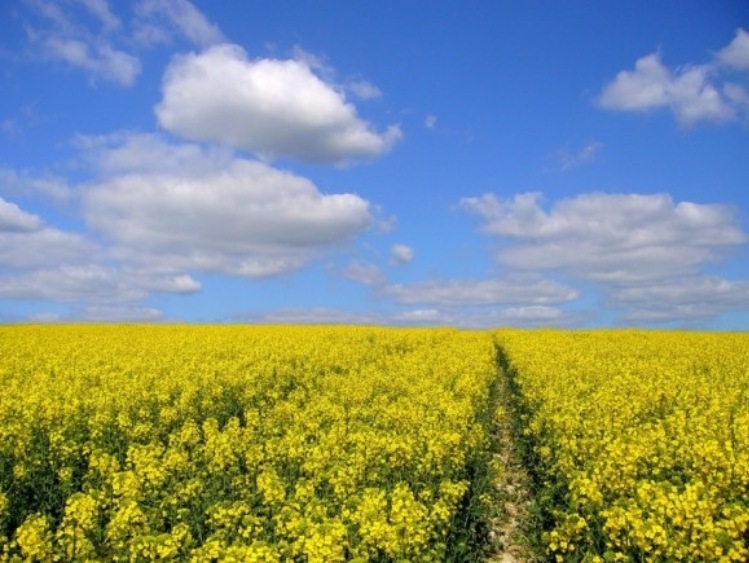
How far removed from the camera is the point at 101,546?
7.56 meters

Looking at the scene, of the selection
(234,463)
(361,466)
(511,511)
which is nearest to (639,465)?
(511,511)

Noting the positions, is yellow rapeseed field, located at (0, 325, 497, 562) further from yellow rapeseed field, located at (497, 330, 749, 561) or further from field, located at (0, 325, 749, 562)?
yellow rapeseed field, located at (497, 330, 749, 561)

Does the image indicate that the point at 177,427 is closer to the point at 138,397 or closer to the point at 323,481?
the point at 138,397

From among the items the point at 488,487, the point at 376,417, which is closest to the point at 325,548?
the point at 488,487

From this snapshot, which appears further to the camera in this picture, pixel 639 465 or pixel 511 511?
pixel 511 511

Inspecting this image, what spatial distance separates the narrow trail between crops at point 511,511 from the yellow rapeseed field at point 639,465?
417 millimetres

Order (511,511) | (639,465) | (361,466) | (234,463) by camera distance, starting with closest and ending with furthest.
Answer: (639,465), (361,466), (234,463), (511,511)

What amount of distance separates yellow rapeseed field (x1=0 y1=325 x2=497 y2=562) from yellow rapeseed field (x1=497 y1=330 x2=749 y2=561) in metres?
1.44

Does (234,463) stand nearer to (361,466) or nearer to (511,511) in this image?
(361,466)

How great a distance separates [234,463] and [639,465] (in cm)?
660

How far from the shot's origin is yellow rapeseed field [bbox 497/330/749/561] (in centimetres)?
676

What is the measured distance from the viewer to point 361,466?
990cm

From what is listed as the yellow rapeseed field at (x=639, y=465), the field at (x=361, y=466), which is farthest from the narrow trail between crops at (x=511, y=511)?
the yellow rapeseed field at (x=639, y=465)

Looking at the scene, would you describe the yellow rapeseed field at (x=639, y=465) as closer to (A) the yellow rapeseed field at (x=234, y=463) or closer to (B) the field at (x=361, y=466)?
(B) the field at (x=361, y=466)
